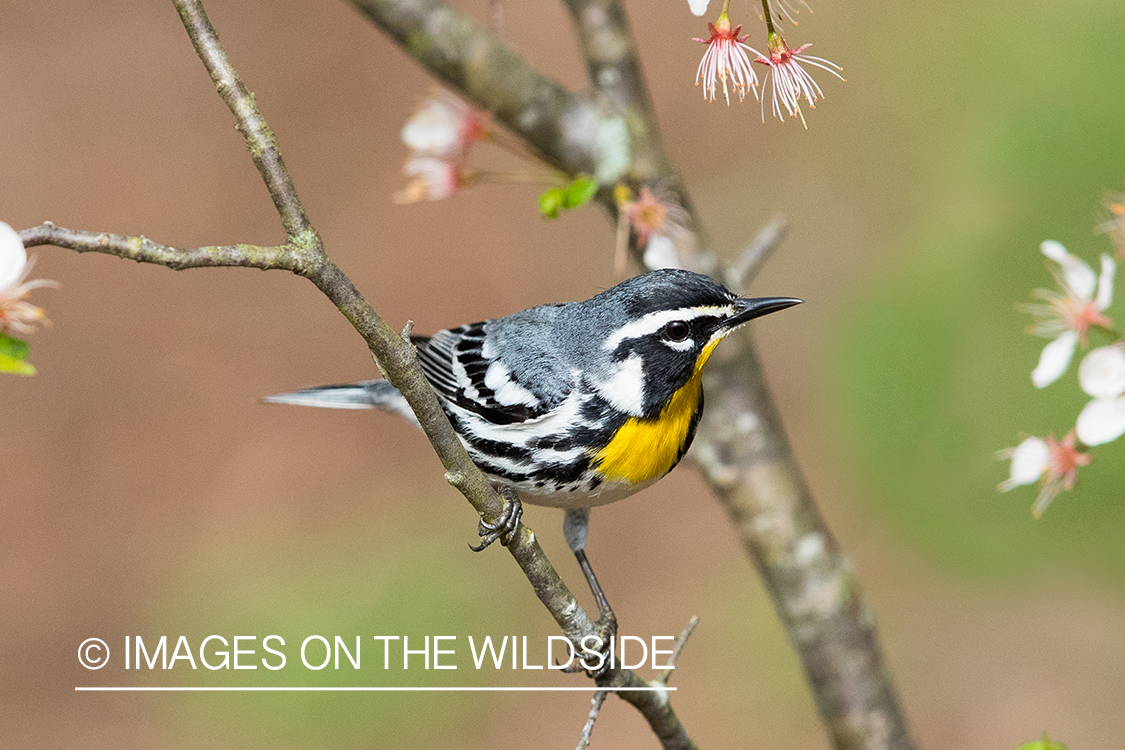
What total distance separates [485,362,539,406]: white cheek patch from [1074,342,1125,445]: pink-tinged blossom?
99 centimetres

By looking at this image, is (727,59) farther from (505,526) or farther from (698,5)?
(505,526)

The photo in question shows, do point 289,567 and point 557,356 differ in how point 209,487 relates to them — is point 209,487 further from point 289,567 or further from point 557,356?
point 557,356

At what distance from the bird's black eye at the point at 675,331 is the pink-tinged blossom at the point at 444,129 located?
0.72 m

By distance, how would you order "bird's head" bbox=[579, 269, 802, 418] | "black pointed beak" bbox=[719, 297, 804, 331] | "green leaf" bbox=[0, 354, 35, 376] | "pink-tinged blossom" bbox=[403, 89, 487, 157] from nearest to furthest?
"green leaf" bbox=[0, 354, 35, 376] → "black pointed beak" bbox=[719, 297, 804, 331] → "bird's head" bbox=[579, 269, 802, 418] → "pink-tinged blossom" bbox=[403, 89, 487, 157]

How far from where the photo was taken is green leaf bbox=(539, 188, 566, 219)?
7.09 feet

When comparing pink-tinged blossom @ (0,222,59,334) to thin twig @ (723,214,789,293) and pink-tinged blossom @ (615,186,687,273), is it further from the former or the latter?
thin twig @ (723,214,789,293)

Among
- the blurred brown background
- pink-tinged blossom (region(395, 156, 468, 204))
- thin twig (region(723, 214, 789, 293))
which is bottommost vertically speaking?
thin twig (region(723, 214, 789, 293))

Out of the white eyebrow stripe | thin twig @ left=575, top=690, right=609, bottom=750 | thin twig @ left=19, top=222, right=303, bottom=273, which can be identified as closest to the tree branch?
thin twig @ left=19, top=222, right=303, bottom=273

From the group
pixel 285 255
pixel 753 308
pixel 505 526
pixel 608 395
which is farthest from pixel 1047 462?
pixel 285 255

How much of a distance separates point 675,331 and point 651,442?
0.73ft

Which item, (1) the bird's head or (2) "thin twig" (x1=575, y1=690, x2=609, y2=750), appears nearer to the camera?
(2) "thin twig" (x1=575, y1=690, x2=609, y2=750)

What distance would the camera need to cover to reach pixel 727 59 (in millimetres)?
1561

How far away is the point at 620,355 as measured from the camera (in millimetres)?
2104

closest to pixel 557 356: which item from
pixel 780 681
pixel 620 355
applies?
pixel 620 355
